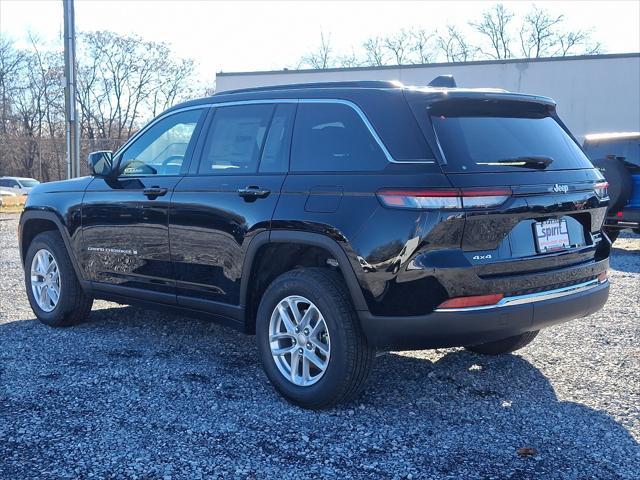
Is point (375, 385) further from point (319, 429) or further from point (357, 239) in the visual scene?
point (357, 239)

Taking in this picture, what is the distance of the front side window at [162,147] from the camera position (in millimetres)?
5055

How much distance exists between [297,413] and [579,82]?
23971 mm

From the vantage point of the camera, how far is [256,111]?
4680 millimetres

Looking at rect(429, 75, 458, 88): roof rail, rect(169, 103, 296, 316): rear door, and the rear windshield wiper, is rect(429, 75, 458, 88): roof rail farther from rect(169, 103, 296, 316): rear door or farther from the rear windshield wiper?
rect(169, 103, 296, 316): rear door

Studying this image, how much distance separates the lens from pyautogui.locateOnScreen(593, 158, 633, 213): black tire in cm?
1102

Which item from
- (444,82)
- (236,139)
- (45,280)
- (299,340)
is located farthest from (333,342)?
(45,280)

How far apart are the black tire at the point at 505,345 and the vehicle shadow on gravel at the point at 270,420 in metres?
0.06

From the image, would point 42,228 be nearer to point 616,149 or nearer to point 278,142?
point 278,142

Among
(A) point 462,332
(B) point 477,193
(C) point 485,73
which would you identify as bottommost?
(A) point 462,332

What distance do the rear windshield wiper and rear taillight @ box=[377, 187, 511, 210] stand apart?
0.23 m

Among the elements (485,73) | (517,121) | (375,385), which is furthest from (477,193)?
(485,73)

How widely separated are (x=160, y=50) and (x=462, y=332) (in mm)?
51569

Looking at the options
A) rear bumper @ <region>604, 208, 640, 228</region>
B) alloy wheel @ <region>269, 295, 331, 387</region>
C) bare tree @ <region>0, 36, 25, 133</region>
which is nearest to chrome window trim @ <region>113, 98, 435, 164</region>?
alloy wheel @ <region>269, 295, 331, 387</region>

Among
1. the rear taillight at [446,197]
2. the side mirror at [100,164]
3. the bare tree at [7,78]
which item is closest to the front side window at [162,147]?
the side mirror at [100,164]
